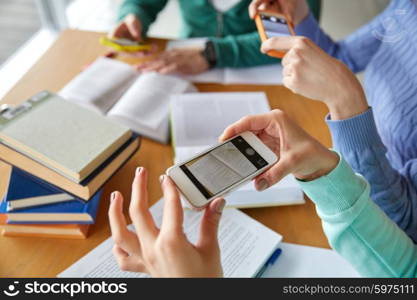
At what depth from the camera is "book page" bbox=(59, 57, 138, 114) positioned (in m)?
0.92

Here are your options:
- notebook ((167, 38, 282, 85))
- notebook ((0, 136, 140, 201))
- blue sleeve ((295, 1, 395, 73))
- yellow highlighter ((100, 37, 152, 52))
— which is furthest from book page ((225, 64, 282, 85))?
notebook ((0, 136, 140, 201))

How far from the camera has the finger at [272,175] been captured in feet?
1.81

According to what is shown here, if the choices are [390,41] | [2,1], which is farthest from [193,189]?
[2,1]

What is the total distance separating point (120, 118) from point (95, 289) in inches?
16.4

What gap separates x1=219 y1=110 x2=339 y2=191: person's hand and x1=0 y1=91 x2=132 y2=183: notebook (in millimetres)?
236

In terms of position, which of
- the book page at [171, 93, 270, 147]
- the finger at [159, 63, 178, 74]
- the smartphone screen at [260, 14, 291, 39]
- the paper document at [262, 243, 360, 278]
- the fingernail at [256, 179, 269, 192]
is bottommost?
the paper document at [262, 243, 360, 278]

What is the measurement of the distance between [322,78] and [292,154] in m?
0.24

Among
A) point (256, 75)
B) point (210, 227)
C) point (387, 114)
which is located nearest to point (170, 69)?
point (256, 75)

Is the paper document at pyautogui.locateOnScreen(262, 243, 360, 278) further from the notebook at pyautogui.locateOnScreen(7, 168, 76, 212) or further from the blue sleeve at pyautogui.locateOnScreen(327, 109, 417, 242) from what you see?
the notebook at pyautogui.locateOnScreen(7, 168, 76, 212)

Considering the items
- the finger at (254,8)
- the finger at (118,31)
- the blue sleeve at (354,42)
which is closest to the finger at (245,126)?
the finger at (254,8)

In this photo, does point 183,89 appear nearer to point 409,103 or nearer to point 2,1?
point 409,103

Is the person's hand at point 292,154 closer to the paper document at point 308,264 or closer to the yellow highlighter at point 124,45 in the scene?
the paper document at point 308,264

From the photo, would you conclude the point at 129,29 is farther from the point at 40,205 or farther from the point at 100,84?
the point at 40,205

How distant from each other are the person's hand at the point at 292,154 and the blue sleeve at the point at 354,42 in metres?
0.59
